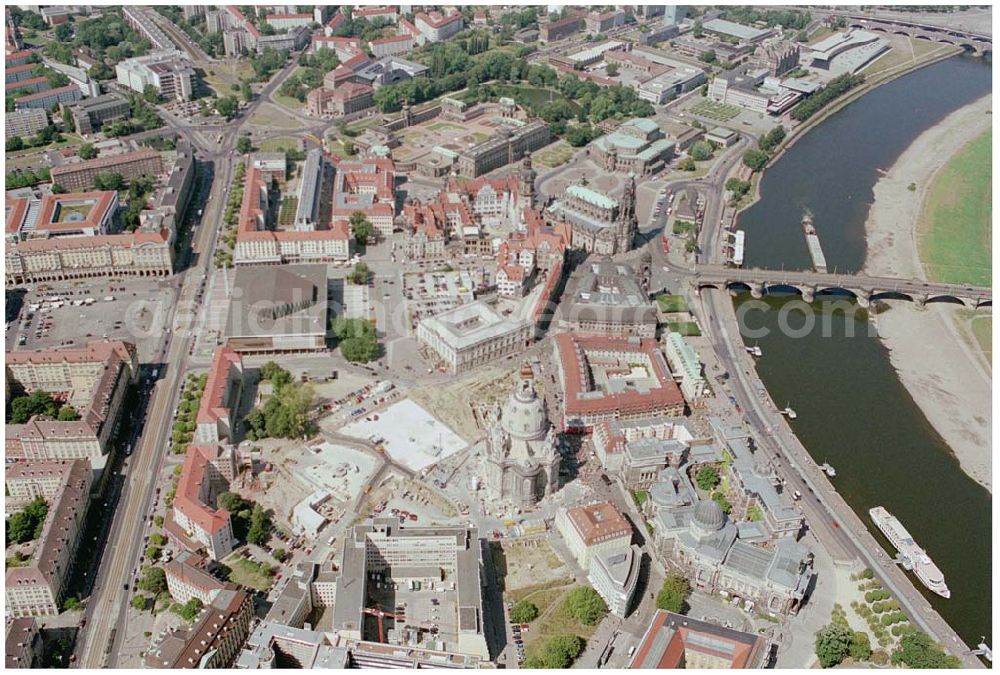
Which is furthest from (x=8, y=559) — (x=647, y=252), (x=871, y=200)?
(x=871, y=200)

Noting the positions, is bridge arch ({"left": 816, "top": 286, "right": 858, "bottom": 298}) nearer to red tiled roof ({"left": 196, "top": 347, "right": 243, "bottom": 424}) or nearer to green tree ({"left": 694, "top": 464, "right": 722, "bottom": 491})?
green tree ({"left": 694, "top": 464, "right": 722, "bottom": 491})

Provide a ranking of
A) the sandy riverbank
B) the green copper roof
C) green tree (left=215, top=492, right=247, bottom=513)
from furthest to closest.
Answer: the green copper roof < the sandy riverbank < green tree (left=215, top=492, right=247, bottom=513)

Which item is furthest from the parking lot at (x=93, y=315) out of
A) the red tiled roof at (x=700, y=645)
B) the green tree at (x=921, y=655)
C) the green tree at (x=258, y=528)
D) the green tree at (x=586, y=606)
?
the green tree at (x=921, y=655)

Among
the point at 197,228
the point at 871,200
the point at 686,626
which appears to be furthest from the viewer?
the point at 871,200

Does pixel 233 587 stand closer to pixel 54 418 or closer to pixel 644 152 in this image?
pixel 54 418

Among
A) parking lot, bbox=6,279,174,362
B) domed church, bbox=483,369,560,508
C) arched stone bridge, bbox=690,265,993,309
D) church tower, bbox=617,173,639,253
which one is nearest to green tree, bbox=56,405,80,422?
parking lot, bbox=6,279,174,362
